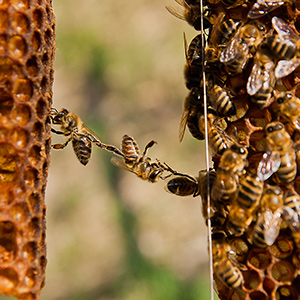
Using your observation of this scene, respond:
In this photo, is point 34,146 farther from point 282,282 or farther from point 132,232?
point 132,232

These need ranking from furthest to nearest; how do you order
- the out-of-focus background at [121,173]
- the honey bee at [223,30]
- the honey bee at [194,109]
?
the out-of-focus background at [121,173], the honey bee at [194,109], the honey bee at [223,30]

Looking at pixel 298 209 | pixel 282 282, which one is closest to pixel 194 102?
pixel 298 209

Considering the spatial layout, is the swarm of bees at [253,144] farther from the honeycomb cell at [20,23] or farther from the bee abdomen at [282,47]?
the honeycomb cell at [20,23]

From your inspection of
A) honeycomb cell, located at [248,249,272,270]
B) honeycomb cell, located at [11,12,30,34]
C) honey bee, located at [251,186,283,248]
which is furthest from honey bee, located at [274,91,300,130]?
honeycomb cell, located at [11,12,30,34]

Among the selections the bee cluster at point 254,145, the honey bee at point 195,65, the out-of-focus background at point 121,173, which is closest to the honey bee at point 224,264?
the bee cluster at point 254,145

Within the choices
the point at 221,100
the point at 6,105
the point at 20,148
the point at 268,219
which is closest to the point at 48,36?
the point at 6,105

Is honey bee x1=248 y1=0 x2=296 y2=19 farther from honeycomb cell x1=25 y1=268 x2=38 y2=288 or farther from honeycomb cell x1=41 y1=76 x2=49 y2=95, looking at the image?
honeycomb cell x1=25 y1=268 x2=38 y2=288

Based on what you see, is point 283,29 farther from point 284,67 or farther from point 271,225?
point 271,225
